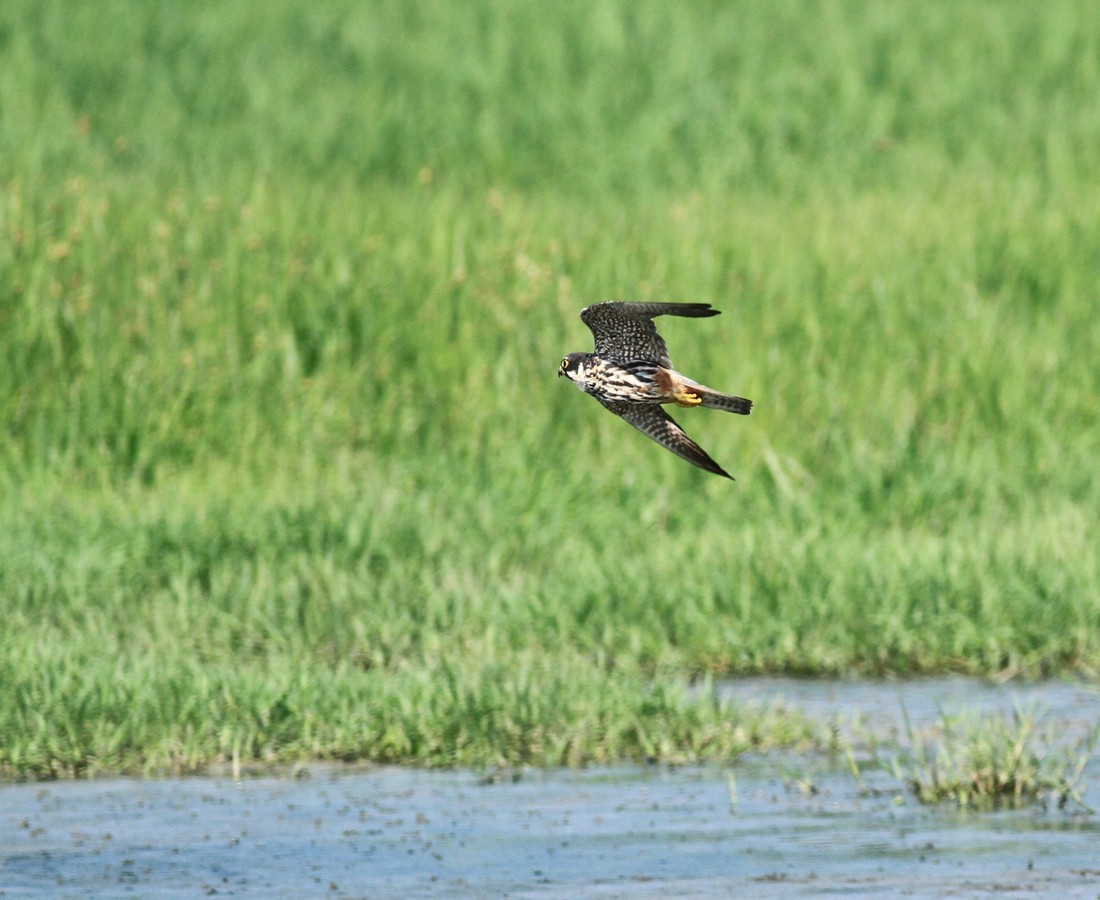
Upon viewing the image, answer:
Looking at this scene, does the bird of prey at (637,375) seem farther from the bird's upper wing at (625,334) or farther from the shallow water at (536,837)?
the shallow water at (536,837)

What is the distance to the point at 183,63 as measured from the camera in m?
18.8

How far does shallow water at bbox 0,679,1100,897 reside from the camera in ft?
18.8

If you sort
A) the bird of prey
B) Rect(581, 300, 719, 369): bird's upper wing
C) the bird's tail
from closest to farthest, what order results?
the bird's tail
the bird of prey
Rect(581, 300, 719, 369): bird's upper wing

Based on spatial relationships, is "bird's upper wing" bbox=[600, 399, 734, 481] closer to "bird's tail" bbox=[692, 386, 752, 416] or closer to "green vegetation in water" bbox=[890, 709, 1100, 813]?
"bird's tail" bbox=[692, 386, 752, 416]

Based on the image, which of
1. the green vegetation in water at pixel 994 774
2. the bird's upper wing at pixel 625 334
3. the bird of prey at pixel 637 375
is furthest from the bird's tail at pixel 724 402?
the green vegetation in water at pixel 994 774

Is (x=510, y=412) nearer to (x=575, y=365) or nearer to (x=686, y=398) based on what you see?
(x=575, y=365)

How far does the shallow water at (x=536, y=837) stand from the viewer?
225 inches

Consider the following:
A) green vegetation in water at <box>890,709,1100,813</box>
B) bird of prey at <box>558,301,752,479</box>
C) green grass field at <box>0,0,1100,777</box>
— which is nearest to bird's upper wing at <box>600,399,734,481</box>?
bird of prey at <box>558,301,752,479</box>

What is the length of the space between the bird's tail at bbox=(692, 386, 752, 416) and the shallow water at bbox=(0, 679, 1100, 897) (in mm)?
1856

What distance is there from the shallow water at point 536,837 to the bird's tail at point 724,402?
1.86 metres

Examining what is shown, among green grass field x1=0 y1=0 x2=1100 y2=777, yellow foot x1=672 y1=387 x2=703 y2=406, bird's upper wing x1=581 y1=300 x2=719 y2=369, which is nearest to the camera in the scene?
yellow foot x1=672 y1=387 x2=703 y2=406

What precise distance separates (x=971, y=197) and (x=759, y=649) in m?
6.47

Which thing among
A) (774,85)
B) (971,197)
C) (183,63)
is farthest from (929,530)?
(183,63)

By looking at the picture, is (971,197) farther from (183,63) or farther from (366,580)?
(183,63)
